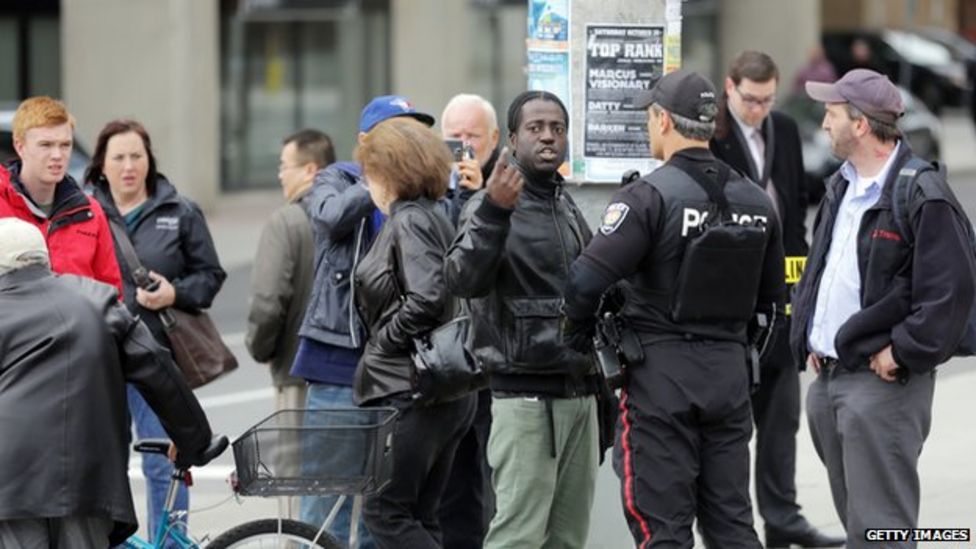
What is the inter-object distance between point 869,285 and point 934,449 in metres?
4.31

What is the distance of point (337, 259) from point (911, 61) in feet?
119

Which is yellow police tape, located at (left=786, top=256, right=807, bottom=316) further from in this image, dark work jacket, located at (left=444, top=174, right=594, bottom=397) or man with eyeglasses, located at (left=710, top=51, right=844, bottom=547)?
dark work jacket, located at (left=444, top=174, right=594, bottom=397)

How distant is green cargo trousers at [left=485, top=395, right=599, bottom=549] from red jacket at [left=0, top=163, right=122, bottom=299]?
1.73m

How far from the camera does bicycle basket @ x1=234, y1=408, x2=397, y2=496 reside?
6.79m

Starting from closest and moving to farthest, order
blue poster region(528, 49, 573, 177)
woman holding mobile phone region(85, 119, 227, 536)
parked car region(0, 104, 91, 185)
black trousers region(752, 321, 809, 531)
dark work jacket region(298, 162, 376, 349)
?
1. dark work jacket region(298, 162, 376, 349)
2. blue poster region(528, 49, 573, 177)
3. woman holding mobile phone region(85, 119, 227, 536)
4. black trousers region(752, 321, 809, 531)
5. parked car region(0, 104, 91, 185)

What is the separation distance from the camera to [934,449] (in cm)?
1118

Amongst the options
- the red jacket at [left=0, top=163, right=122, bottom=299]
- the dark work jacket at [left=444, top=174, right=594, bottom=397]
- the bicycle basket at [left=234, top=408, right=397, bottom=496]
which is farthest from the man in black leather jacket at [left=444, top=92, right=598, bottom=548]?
the red jacket at [left=0, top=163, right=122, bottom=299]

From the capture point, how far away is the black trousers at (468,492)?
334 inches

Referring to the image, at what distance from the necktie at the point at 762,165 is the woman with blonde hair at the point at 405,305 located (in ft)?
7.36

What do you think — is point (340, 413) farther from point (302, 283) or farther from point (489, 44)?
point (489, 44)

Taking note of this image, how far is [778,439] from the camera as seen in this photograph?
927 cm

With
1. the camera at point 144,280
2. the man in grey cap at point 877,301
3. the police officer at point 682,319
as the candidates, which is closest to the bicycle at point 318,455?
the police officer at point 682,319

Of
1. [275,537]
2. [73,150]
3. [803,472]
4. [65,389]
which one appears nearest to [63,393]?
[65,389]

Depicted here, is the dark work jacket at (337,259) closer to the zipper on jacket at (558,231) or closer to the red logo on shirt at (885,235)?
the zipper on jacket at (558,231)
